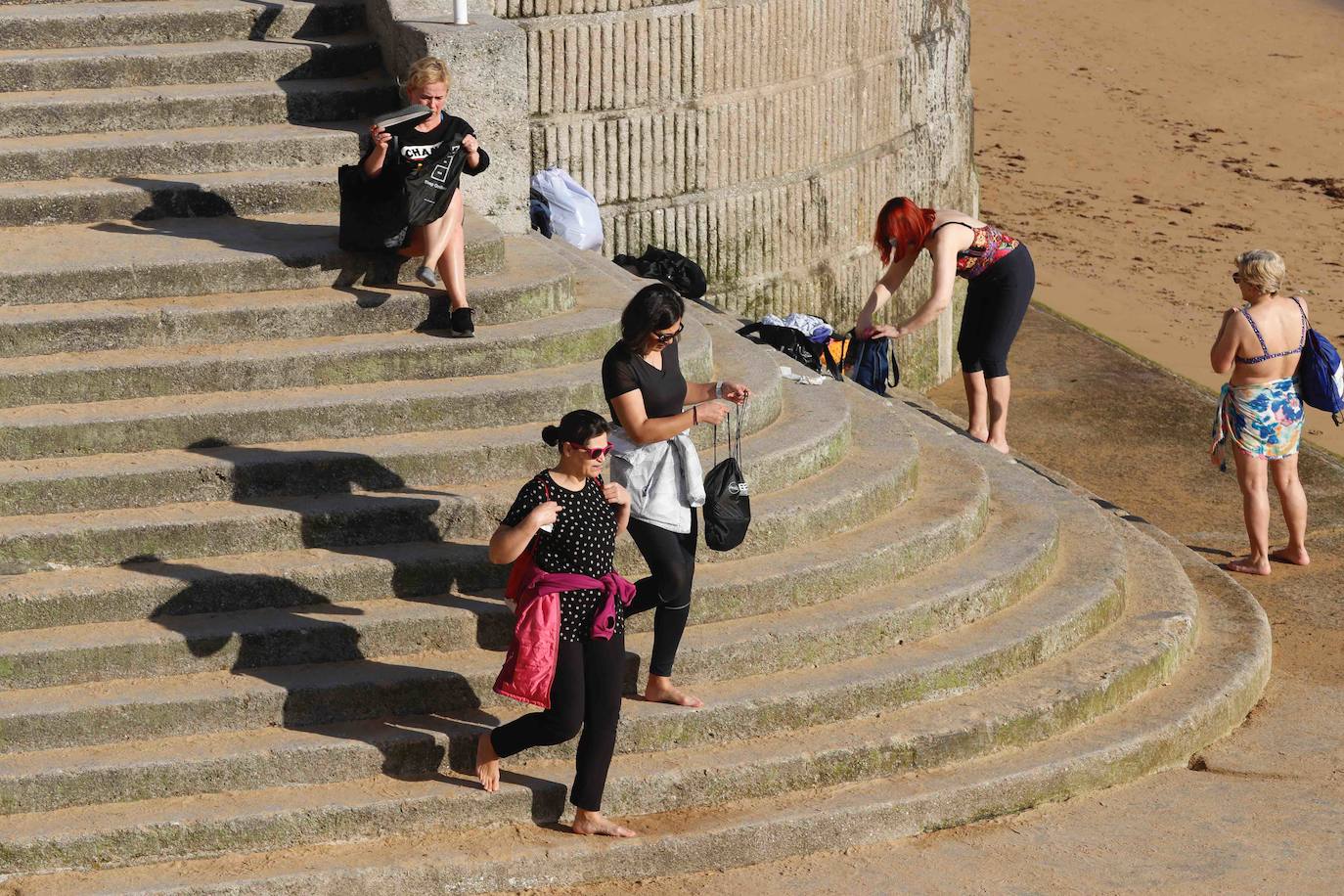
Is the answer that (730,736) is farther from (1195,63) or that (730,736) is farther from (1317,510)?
(1195,63)

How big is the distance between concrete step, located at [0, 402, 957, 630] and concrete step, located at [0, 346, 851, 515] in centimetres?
30

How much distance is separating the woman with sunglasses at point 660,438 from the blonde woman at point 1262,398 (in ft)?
11.3

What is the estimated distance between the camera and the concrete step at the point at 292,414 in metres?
7.20

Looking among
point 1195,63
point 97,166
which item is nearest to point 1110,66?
point 1195,63

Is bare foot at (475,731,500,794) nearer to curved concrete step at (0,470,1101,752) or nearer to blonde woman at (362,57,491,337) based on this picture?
curved concrete step at (0,470,1101,752)

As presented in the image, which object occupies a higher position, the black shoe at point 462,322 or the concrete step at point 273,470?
the black shoe at point 462,322

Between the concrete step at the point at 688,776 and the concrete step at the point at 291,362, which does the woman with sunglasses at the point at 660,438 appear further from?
the concrete step at the point at 291,362

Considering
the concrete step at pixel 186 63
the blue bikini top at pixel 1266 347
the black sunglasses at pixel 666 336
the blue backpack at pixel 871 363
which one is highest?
the concrete step at pixel 186 63

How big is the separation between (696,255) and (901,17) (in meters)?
2.35

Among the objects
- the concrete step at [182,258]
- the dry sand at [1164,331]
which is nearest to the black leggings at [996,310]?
the dry sand at [1164,331]

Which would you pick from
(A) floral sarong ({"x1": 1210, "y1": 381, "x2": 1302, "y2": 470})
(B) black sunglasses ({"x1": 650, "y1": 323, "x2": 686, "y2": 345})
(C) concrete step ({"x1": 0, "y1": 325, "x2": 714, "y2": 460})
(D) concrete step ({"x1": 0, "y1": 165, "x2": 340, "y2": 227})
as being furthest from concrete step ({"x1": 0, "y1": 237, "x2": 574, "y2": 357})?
(A) floral sarong ({"x1": 1210, "y1": 381, "x2": 1302, "y2": 470})

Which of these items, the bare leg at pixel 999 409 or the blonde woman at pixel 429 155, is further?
the bare leg at pixel 999 409

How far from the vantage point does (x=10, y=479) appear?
694 centimetres

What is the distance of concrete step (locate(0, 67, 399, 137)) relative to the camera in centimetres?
893
